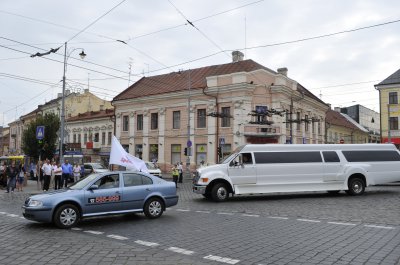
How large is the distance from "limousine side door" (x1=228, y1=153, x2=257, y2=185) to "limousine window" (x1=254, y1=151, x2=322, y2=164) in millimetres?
Answer: 417

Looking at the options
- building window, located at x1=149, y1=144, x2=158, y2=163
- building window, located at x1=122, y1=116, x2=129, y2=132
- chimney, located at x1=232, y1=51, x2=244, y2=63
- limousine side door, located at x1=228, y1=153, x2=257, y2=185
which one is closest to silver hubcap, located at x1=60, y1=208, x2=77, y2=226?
limousine side door, located at x1=228, y1=153, x2=257, y2=185

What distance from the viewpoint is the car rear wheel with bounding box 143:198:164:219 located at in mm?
11648

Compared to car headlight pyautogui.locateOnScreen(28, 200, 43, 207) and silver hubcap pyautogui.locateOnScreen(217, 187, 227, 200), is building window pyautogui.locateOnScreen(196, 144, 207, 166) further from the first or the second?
car headlight pyautogui.locateOnScreen(28, 200, 43, 207)

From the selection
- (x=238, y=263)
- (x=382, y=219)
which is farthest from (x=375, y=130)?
(x=238, y=263)

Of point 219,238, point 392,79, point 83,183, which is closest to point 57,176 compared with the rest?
point 83,183

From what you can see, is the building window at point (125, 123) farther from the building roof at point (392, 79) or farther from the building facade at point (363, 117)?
the building facade at point (363, 117)

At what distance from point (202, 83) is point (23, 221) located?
3222cm

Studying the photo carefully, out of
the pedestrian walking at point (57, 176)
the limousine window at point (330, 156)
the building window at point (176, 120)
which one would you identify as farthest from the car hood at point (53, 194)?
the building window at point (176, 120)

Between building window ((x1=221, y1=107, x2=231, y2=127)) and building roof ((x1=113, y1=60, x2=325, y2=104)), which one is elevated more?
building roof ((x1=113, y1=60, x2=325, y2=104))

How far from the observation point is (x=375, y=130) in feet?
278

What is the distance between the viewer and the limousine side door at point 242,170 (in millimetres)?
16984

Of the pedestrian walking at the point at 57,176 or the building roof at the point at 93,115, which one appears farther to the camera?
the building roof at the point at 93,115

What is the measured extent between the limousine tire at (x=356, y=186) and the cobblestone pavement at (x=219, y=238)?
14.4 feet

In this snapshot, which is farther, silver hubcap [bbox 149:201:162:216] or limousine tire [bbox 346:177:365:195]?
limousine tire [bbox 346:177:365:195]
